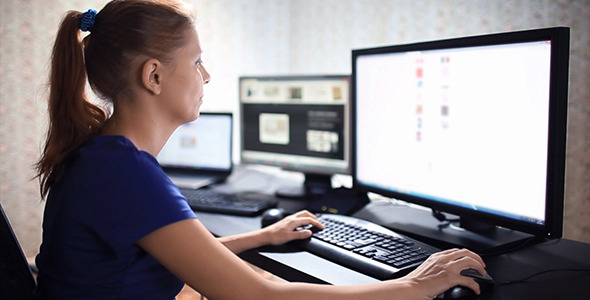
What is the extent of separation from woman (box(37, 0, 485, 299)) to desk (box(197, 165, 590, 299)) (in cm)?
10

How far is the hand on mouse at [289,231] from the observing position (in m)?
1.17

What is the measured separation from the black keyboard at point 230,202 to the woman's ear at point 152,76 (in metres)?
0.66

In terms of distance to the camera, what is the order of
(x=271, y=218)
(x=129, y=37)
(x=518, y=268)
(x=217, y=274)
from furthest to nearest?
(x=271, y=218), (x=518, y=268), (x=129, y=37), (x=217, y=274)

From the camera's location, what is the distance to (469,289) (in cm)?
86

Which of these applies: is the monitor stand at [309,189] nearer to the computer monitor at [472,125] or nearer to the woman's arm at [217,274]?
the computer monitor at [472,125]

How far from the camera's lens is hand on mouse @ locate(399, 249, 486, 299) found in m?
0.84

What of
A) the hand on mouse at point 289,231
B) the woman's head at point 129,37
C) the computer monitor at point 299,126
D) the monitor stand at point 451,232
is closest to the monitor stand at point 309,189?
the computer monitor at point 299,126

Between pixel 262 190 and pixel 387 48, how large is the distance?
0.81 meters

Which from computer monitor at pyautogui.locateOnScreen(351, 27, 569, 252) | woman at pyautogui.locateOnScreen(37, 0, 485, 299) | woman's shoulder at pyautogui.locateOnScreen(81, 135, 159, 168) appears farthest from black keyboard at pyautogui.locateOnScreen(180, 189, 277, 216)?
woman's shoulder at pyautogui.locateOnScreen(81, 135, 159, 168)

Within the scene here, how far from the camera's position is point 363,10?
264cm

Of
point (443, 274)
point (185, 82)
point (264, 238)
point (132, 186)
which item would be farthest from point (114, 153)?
point (443, 274)

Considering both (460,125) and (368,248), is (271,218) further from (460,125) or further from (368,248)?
(460,125)

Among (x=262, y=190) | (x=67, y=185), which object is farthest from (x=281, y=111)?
(x=67, y=185)

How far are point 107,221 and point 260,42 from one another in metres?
2.23
